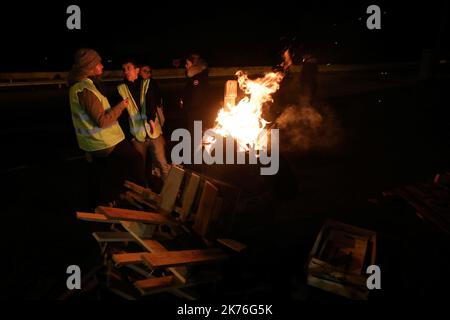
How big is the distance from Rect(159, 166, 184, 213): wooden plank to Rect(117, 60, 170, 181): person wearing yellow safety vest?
117 cm

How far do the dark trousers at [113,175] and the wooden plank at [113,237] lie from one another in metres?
1.04

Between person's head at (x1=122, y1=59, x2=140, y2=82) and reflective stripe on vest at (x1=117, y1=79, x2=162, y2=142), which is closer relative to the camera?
person's head at (x1=122, y1=59, x2=140, y2=82)

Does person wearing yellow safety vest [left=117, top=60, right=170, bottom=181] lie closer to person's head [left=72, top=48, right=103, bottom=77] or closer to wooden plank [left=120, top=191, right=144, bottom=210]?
person's head [left=72, top=48, right=103, bottom=77]

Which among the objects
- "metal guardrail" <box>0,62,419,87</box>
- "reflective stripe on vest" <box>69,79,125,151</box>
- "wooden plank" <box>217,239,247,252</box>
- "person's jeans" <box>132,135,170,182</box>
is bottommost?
"wooden plank" <box>217,239,247,252</box>

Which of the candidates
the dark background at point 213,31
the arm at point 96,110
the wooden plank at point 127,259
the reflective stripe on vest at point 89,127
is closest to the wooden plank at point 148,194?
the reflective stripe on vest at point 89,127

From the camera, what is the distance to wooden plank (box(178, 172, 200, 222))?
13.4 feet

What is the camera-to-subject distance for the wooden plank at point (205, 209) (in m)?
3.83

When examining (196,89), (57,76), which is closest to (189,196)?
(196,89)

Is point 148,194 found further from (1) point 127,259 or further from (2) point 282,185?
(2) point 282,185

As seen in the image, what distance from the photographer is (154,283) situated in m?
3.38

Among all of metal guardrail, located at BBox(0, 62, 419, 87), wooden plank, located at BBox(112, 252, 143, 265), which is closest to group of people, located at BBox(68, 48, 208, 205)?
wooden plank, located at BBox(112, 252, 143, 265)

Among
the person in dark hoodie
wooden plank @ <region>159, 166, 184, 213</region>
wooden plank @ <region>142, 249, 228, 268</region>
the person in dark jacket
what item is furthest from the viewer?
the person in dark jacket
